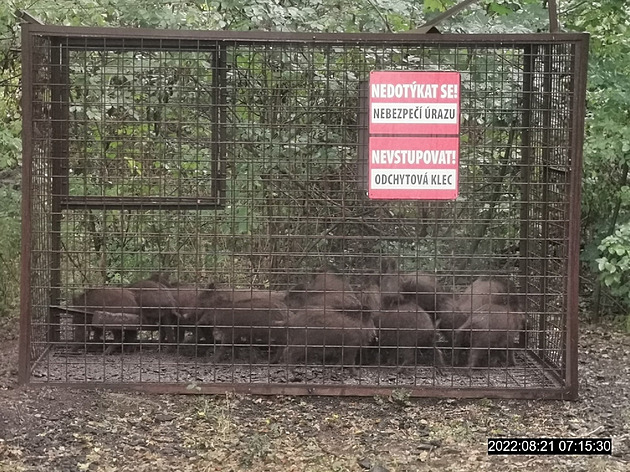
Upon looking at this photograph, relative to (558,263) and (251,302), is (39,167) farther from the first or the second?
(558,263)

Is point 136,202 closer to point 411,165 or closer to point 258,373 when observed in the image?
point 258,373

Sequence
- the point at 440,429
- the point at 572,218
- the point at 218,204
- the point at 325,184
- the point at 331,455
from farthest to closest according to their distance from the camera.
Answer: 1. the point at 325,184
2. the point at 218,204
3. the point at 572,218
4. the point at 440,429
5. the point at 331,455

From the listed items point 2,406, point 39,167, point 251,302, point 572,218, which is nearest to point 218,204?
point 251,302

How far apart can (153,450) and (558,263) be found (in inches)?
150

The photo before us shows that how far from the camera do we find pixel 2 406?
22.9ft

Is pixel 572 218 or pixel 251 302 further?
pixel 251 302

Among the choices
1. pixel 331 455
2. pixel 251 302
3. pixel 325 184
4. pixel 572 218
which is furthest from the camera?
pixel 325 184

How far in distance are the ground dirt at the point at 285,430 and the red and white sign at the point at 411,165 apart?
168 cm

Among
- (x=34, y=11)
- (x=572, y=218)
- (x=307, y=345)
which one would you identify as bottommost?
(x=307, y=345)
